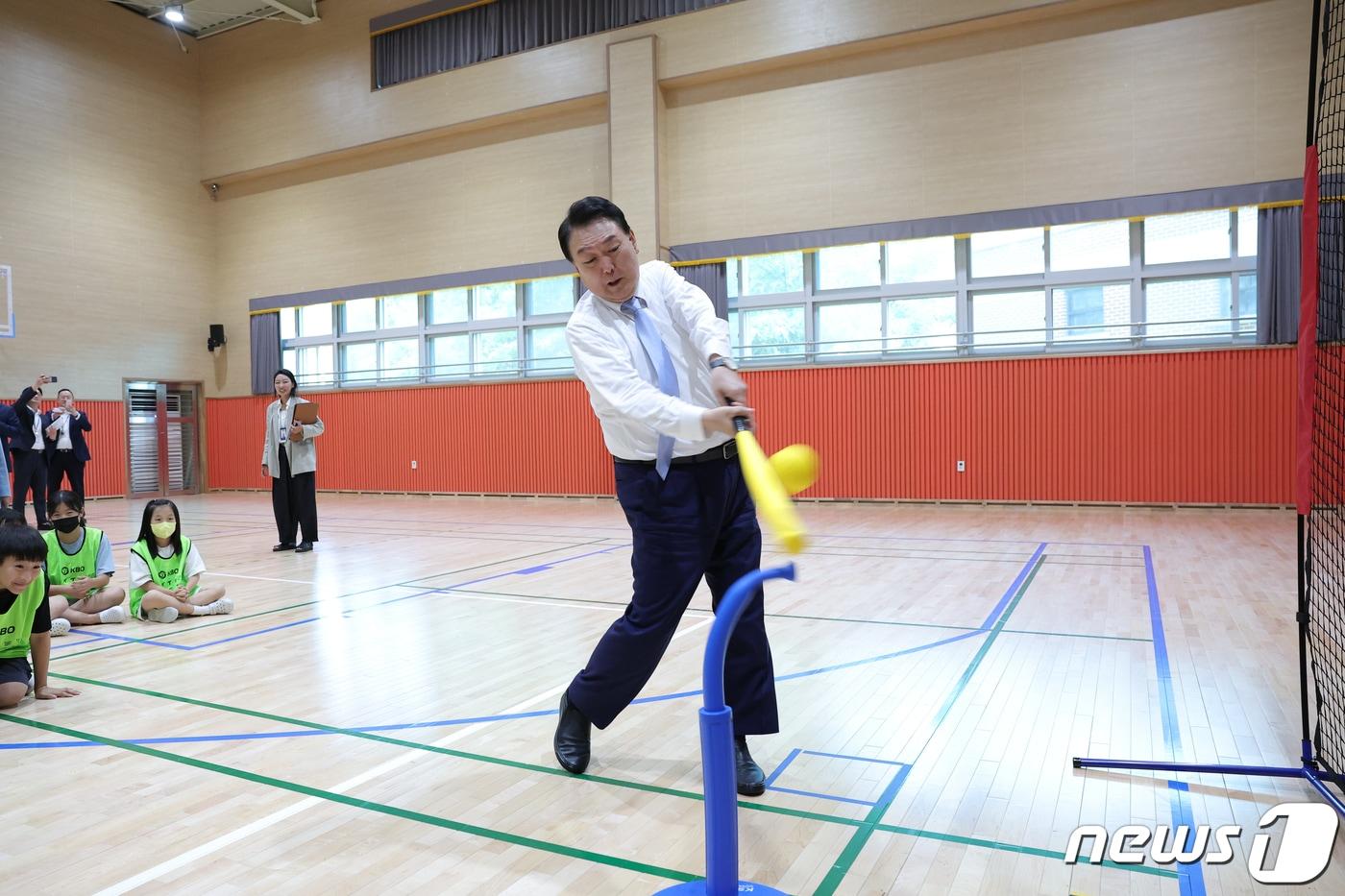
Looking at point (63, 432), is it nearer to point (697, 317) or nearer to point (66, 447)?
point (66, 447)

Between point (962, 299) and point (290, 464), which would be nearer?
point (290, 464)

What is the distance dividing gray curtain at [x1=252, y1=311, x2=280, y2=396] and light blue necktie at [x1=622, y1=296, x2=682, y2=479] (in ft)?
50.6

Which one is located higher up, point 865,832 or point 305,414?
point 305,414

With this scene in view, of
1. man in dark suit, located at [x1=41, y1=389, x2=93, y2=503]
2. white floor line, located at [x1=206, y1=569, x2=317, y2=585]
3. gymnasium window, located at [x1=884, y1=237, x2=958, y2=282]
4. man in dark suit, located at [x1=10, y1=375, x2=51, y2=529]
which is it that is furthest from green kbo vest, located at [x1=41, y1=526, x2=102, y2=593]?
gymnasium window, located at [x1=884, y1=237, x2=958, y2=282]

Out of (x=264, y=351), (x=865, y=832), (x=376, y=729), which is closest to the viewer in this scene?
(x=865, y=832)

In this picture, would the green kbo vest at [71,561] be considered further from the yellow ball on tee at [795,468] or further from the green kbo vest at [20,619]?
the yellow ball on tee at [795,468]

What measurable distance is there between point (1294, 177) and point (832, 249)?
5.20 m

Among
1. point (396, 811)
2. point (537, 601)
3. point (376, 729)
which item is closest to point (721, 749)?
point (396, 811)

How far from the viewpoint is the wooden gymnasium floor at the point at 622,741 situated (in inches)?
79.3

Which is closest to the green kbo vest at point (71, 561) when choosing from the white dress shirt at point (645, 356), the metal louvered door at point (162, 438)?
the white dress shirt at point (645, 356)

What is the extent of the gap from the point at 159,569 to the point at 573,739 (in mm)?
3696

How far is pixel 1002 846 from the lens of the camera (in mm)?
2053

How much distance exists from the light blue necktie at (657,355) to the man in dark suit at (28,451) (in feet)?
31.6

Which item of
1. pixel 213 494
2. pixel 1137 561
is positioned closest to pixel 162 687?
pixel 1137 561
